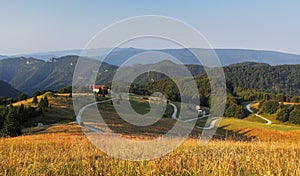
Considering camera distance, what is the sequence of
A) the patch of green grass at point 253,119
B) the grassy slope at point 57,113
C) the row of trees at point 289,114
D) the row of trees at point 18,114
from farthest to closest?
the patch of green grass at point 253,119, the row of trees at point 289,114, the grassy slope at point 57,113, the row of trees at point 18,114

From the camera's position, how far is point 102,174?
20.2 ft

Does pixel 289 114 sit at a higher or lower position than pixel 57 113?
lower

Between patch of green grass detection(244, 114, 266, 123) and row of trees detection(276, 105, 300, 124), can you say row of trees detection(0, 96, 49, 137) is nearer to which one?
patch of green grass detection(244, 114, 266, 123)

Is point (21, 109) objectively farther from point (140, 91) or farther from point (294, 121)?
point (294, 121)

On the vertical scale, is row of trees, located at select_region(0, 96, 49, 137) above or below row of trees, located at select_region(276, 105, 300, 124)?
above

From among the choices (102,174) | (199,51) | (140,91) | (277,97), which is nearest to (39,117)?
(199,51)

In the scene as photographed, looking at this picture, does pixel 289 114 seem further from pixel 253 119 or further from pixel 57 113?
pixel 57 113

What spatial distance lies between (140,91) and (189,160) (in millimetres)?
155796

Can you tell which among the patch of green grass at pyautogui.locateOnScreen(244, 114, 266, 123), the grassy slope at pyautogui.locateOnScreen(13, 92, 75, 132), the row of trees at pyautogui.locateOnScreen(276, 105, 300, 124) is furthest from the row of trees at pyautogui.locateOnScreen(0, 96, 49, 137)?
the row of trees at pyautogui.locateOnScreen(276, 105, 300, 124)

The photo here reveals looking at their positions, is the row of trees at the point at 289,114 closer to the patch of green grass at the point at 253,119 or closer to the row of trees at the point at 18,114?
the patch of green grass at the point at 253,119

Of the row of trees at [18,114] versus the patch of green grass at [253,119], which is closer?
the row of trees at [18,114]

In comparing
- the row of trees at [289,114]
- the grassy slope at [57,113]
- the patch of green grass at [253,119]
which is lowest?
the patch of green grass at [253,119]

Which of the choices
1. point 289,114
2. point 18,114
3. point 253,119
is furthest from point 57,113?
point 289,114

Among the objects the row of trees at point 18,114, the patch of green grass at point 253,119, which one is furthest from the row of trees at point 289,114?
the row of trees at point 18,114
